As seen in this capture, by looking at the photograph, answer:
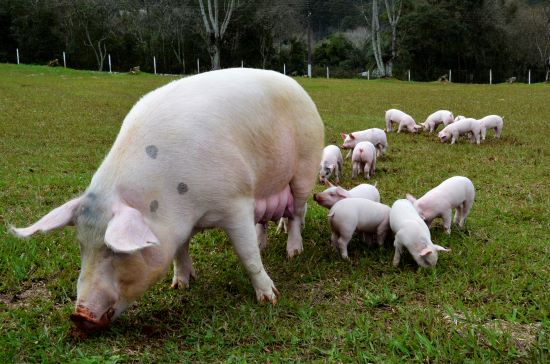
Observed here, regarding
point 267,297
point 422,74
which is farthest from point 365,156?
point 422,74

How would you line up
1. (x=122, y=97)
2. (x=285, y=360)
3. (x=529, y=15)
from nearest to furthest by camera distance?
1. (x=285, y=360)
2. (x=122, y=97)
3. (x=529, y=15)

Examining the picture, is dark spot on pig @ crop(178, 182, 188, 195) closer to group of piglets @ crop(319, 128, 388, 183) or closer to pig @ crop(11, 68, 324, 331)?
pig @ crop(11, 68, 324, 331)

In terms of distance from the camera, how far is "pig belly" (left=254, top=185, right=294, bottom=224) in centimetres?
398

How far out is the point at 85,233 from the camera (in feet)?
9.83

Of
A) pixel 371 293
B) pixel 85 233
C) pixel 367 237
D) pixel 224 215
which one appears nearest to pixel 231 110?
pixel 224 215

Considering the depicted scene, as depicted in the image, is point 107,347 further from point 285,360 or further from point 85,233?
point 285,360

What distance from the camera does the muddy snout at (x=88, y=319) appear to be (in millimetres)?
2998

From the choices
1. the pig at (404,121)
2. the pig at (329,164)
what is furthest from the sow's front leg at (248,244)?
the pig at (404,121)

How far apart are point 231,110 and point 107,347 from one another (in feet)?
5.04

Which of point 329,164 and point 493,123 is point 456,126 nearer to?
point 493,123

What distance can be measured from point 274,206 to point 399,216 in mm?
941

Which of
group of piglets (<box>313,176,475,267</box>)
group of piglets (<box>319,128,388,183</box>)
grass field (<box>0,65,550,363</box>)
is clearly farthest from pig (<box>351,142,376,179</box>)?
group of piglets (<box>313,176,475,267</box>)

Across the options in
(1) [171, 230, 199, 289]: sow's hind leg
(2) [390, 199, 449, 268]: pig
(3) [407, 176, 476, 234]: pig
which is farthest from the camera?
(3) [407, 176, 476, 234]: pig

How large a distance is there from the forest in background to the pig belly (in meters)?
35.8
